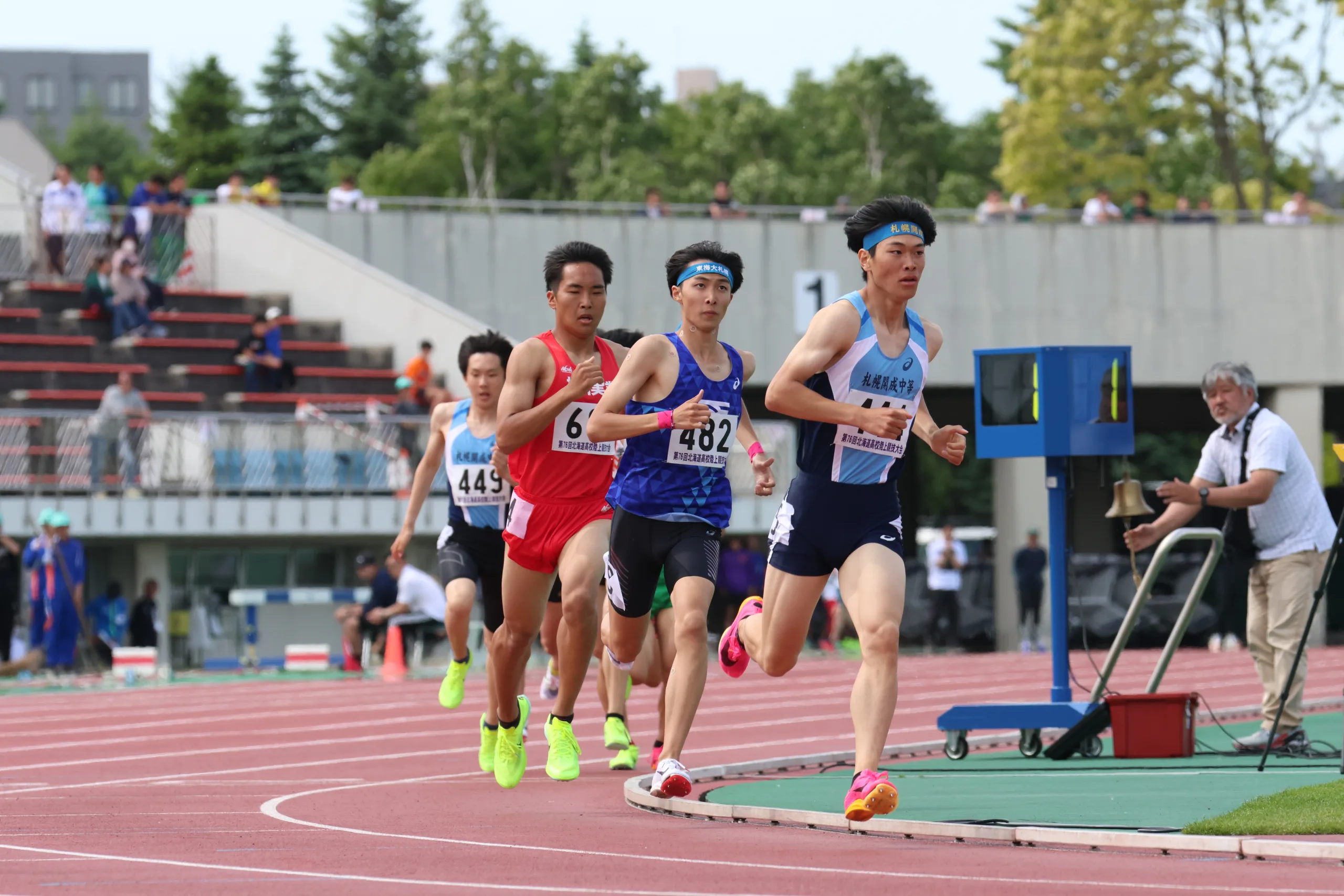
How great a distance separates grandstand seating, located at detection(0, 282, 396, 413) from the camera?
3000cm

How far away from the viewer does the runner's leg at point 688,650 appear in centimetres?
923

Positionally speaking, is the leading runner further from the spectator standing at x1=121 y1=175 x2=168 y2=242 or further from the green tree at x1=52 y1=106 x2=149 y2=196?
the green tree at x1=52 y1=106 x2=149 y2=196

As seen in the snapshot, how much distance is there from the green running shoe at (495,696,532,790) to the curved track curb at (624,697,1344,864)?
2.17ft

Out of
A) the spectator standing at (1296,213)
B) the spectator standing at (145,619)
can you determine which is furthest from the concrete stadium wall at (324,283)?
the spectator standing at (1296,213)

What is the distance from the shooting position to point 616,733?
11633mm

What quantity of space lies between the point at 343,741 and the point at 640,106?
68695 millimetres

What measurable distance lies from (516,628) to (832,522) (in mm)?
2374

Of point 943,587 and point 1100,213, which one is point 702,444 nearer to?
point 943,587

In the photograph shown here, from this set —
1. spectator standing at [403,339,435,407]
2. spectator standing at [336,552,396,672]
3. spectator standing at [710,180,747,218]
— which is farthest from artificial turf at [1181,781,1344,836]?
spectator standing at [710,180,747,218]

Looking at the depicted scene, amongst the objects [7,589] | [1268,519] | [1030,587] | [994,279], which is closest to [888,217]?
[1268,519]

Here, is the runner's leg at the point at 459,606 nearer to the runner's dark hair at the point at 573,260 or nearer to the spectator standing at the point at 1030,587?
the runner's dark hair at the point at 573,260

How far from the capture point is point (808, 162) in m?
78.2

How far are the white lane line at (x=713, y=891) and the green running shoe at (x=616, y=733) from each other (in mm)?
3983

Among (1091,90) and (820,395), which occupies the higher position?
(1091,90)
